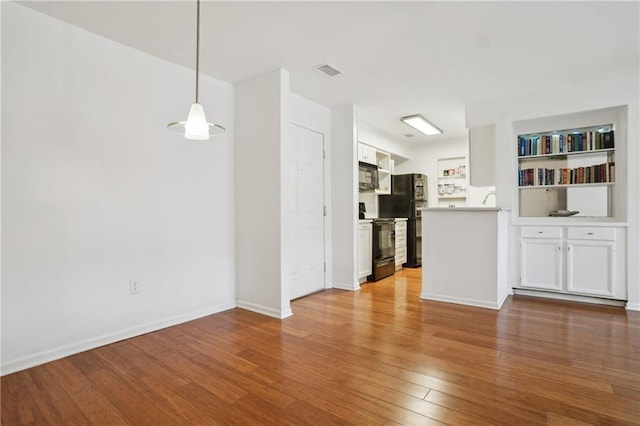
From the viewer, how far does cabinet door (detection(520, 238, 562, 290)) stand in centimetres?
396

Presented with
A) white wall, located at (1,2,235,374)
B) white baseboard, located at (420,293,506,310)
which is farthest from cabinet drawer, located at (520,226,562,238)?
white wall, located at (1,2,235,374)

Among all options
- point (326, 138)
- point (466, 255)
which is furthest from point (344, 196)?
point (466, 255)

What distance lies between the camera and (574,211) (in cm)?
409

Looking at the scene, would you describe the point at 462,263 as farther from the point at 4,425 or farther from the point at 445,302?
the point at 4,425

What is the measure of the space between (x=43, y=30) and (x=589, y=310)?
5529 mm

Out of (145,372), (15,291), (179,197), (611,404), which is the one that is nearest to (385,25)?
(179,197)

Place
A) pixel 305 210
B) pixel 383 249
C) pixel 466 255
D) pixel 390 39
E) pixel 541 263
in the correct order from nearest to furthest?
→ 1. pixel 390 39
2. pixel 466 255
3. pixel 541 263
4. pixel 305 210
5. pixel 383 249

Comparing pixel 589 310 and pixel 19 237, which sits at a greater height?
pixel 19 237

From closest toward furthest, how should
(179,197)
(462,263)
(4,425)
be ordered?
(4,425) < (179,197) < (462,263)

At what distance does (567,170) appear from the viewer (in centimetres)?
414

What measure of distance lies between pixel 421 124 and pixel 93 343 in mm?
5138

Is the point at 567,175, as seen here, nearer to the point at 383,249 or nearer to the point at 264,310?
the point at 383,249

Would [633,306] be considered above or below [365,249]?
below

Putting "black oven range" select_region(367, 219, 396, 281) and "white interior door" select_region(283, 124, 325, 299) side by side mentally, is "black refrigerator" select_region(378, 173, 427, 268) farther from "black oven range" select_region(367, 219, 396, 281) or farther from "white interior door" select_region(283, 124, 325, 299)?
"white interior door" select_region(283, 124, 325, 299)
